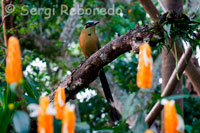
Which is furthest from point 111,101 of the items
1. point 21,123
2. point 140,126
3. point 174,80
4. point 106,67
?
point 106,67

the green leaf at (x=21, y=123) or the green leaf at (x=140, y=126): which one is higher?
the green leaf at (x=21, y=123)

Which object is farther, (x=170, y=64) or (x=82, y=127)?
(x=170, y=64)

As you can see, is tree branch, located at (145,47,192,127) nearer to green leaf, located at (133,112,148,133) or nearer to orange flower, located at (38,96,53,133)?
green leaf, located at (133,112,148,133)

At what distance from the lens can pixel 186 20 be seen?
1.48 metres

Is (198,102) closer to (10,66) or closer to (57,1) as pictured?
(57,1)

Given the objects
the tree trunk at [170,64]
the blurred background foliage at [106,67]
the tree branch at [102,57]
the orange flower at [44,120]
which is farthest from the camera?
the blurred background foliage at [106,67]

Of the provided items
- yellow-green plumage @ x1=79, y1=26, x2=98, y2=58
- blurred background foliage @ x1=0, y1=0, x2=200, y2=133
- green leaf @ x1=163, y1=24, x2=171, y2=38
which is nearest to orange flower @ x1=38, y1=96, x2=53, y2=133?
green leaf @ x1=163, y1=24, x2=171, y2=38

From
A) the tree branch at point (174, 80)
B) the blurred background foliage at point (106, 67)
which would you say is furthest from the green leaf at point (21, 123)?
the blurred background foliage at point (106, 67)

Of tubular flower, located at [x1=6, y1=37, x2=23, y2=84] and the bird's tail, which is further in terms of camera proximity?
the bird's tail

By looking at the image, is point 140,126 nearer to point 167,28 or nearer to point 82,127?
point 82,127

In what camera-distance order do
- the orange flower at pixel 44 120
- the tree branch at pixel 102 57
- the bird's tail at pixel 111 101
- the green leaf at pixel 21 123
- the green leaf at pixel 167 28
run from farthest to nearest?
the bird's tail at pixel 111 101
the tree branch at pixel 102 57
the green leaf at pixel 167 28
the green leaf at pixel 21 123
the orange flower at pixel 44 120

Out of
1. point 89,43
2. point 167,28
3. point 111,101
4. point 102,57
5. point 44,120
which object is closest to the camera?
point 44,120

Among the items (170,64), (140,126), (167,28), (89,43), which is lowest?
(140,126)

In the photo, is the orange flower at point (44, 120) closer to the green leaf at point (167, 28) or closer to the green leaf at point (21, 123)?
the green leaf at point (21, 123)
